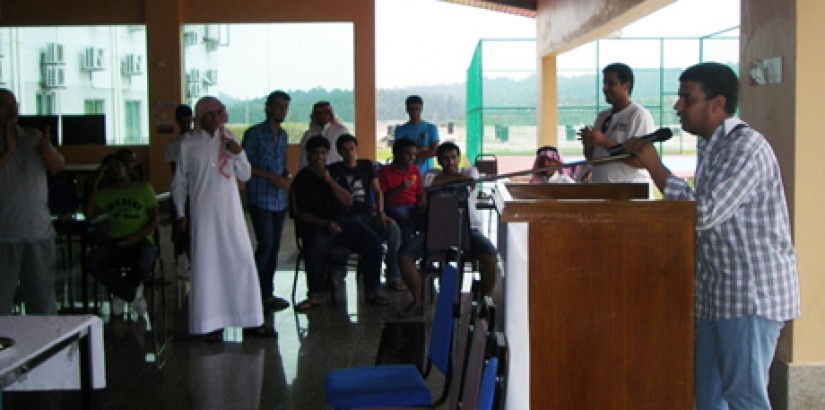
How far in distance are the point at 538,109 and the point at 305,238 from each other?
890cm

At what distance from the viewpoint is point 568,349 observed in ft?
7.48

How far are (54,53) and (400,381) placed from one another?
12.8m

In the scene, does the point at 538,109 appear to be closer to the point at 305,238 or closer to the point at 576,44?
the point at 576,44

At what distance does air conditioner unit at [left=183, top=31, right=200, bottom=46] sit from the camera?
44.7ft

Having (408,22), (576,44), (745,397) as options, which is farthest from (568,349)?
(408,22)

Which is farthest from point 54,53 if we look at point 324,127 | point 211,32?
point 324,127

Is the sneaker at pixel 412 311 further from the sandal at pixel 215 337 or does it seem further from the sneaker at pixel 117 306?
the sneaker at pixel 117 306

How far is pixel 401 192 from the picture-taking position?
6.81 metres

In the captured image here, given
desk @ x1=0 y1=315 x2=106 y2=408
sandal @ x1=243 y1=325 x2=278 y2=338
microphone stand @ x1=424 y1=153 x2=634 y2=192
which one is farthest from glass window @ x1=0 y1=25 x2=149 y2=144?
microphone stand @ x1=424 y1=153 x2=634 y2=192

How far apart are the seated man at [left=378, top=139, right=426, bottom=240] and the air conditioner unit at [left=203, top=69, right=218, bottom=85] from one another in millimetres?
7852

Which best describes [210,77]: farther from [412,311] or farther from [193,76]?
[412,311]

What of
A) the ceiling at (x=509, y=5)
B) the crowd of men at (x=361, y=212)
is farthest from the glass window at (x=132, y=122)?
the crowd of men at (x=361, y=212)

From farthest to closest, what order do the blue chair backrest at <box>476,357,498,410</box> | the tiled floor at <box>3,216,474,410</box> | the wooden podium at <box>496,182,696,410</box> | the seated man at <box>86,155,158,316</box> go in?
the seated man at <box>86,155,158,316</box> → the tiled floor at <box>3,216,474,410</box> → the wooden podium at <box>496,182,696,410</box> → the blue chair backrest at <box>476,357,498,410</box>

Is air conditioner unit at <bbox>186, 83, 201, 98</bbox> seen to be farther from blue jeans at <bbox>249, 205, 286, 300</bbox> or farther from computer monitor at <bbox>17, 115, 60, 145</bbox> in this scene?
blue jeans at <bbox>249, 205, 286, 300</bbox>
